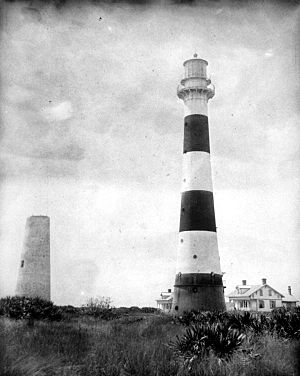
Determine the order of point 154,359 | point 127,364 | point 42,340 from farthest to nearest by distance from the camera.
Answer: point 42,340
point 154,359
point 127,364

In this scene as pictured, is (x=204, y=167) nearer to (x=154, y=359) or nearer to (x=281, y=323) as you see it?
(x=281, y=323)

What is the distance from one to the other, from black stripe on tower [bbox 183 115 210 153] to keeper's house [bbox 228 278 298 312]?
1277 inches

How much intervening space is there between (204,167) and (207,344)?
16.7 metres

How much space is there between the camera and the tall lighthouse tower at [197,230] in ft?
80.1

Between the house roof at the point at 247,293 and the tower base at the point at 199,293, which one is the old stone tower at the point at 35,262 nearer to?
the tower base at the point at 199,293

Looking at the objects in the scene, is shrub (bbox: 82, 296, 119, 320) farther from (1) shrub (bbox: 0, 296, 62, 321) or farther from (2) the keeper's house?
(2) the keeper's house

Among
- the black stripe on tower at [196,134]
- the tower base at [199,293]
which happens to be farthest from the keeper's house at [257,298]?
the black stripe on tower at [196,134]

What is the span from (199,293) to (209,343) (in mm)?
14593

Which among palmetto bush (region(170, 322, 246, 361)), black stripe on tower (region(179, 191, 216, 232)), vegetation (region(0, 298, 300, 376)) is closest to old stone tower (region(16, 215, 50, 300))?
black stripe on tower (region(179, 191, 216, 232))

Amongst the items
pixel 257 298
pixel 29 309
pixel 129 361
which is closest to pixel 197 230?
pixel 29 309

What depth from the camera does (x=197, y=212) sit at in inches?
979

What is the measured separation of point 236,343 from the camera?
9.74 meters

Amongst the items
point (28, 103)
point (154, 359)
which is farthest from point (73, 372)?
point (28, 103)

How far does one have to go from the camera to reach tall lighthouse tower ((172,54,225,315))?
80.1ft
